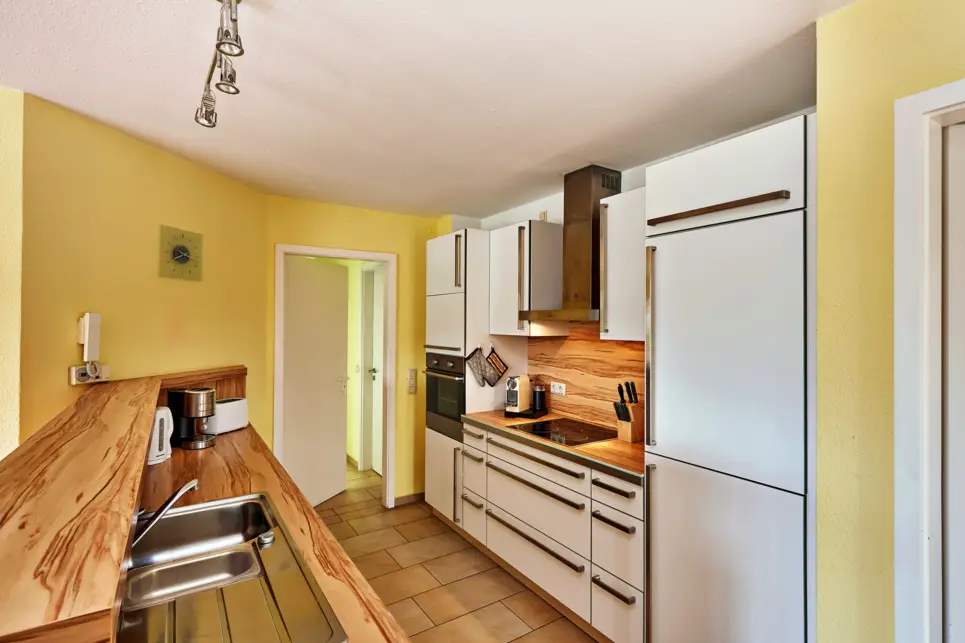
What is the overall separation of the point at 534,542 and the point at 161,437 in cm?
190

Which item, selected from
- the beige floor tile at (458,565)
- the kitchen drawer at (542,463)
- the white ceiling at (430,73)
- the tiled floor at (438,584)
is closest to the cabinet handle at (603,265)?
the white ceiling at (430,73)

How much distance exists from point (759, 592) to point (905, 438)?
73cm

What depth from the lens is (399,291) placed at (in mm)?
3857

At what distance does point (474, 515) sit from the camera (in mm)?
3059

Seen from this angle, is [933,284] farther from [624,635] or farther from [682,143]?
[624,635]

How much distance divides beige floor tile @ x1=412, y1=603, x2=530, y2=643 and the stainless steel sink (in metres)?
1.22

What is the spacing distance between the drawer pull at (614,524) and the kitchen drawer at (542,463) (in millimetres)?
98

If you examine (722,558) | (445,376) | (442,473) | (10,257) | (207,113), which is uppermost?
(207,113)

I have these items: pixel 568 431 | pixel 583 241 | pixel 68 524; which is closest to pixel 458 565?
pixel 568 431

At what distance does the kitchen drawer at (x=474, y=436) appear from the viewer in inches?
117

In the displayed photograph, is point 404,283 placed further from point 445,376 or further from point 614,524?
point 614,524

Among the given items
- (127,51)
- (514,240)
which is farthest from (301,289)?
(127,51)

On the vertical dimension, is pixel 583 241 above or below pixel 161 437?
above

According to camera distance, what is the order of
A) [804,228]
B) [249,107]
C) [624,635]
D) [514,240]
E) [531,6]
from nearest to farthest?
[531,6] < [804,228] < [249,107] < [624,635] < [514,240]
